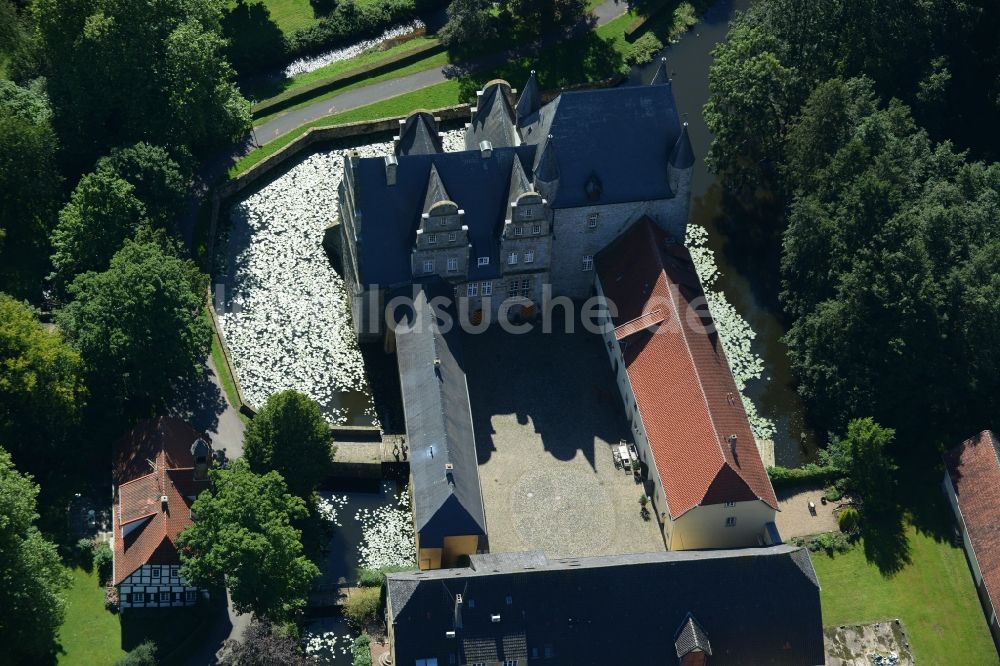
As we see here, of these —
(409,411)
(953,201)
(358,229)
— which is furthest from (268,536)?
(953,201)

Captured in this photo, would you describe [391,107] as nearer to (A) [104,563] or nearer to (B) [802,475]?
(B) [802,475]

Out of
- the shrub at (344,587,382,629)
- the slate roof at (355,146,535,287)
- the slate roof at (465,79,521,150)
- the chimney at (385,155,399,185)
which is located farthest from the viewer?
the slate roof at (465,79,521,150)

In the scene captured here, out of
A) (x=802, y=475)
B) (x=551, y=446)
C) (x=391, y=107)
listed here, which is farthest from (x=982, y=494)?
(x=391, y=107)

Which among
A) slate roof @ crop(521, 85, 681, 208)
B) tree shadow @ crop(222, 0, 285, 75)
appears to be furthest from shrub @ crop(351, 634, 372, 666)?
tree shadow @ crop(222, 0, 285, 75)

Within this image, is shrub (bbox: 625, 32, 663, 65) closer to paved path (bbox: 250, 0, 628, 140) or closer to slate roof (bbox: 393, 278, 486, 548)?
paved path (bbox: 250, 0, 628, 140)

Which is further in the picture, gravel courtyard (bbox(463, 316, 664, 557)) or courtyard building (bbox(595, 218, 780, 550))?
gravel courtyard (bbox(463, 316, 664, 557))

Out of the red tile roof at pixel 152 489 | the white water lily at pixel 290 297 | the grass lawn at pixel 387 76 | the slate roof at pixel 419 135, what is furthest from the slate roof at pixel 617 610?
the grass lawn at pixel 387 76

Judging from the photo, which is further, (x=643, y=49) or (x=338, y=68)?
(x=643, y=49)

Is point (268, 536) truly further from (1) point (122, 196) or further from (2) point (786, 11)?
(2) point (786, 11)
